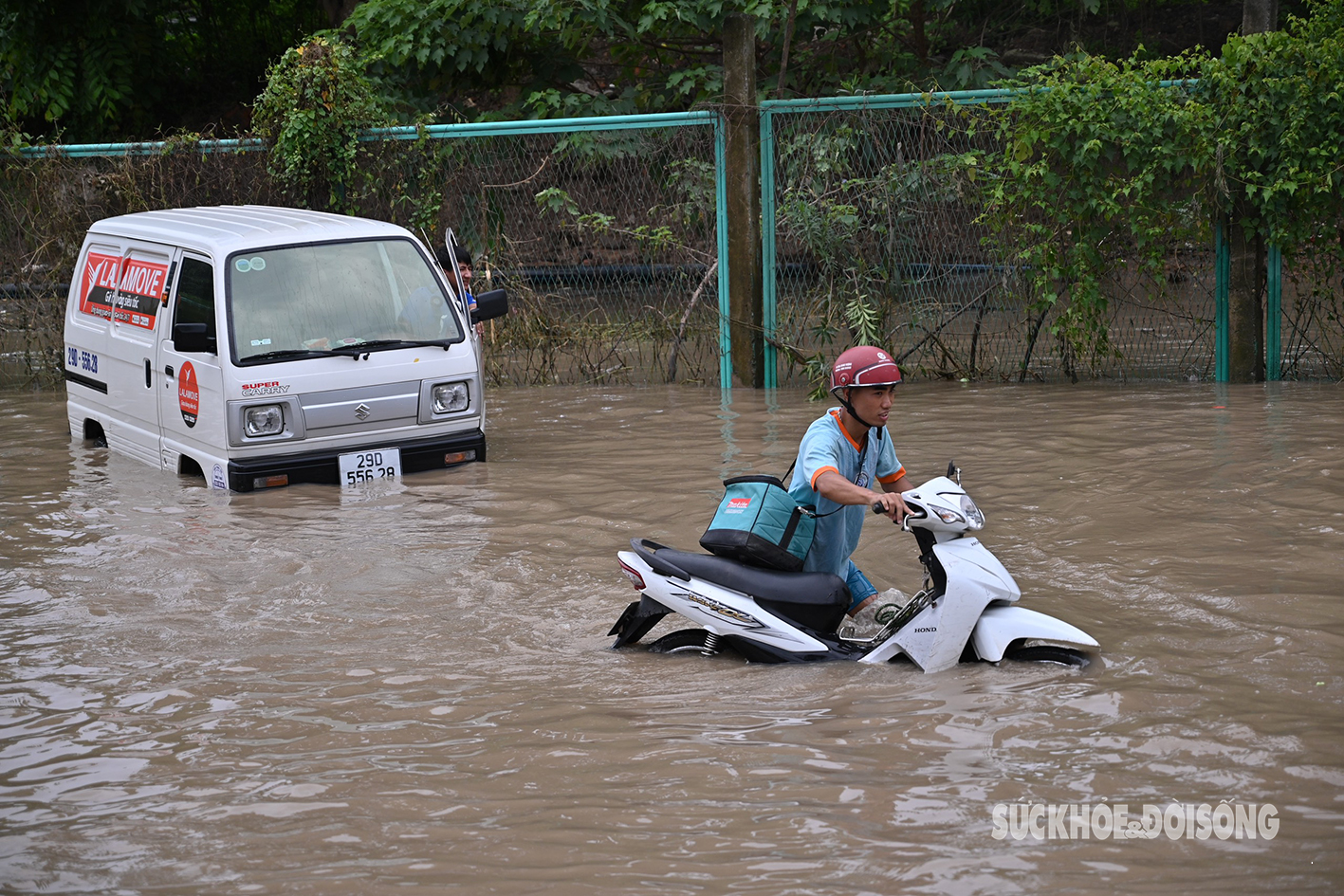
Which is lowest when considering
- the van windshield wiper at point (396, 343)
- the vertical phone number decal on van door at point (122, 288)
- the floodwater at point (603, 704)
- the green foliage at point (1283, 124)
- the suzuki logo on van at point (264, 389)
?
the floodwater at point (603, 704)

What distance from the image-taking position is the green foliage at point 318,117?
1274cm

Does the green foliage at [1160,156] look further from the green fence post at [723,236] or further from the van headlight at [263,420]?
the van headlight at [263,420]

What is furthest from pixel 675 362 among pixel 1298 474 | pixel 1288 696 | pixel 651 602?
pixel 1288 696

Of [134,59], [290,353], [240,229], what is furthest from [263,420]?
[134,59]

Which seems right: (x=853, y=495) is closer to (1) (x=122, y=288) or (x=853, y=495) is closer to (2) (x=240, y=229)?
(2) (x=240, y=229)

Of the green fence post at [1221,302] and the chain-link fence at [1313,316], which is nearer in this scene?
the chain-link fence at [1313,316]

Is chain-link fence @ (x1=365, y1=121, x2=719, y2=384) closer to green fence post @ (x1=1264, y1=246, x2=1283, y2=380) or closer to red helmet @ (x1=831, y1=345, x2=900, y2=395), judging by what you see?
green fence post @ (x1=1264, y1=246, x2=1283, y2=380)

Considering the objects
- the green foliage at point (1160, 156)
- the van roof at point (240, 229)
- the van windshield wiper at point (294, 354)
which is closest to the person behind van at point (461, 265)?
the van roof at point (240, 229)

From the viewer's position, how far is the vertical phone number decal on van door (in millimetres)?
9398

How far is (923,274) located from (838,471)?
669 cm

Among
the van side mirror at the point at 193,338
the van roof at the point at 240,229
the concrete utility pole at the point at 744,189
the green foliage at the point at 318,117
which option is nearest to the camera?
the van side mirror at the point at 193,338

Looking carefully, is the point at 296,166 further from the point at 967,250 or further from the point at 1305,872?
the point at 1305,872

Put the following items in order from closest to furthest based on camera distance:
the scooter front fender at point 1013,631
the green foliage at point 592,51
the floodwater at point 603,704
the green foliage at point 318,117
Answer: the floodwater at point 603,704
the scooter front fender at point 1013,631
the green foliage at point 318,117
the green foliage at point 592,51

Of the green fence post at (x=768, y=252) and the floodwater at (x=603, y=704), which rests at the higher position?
the green fence post at (x=768, y=252)
